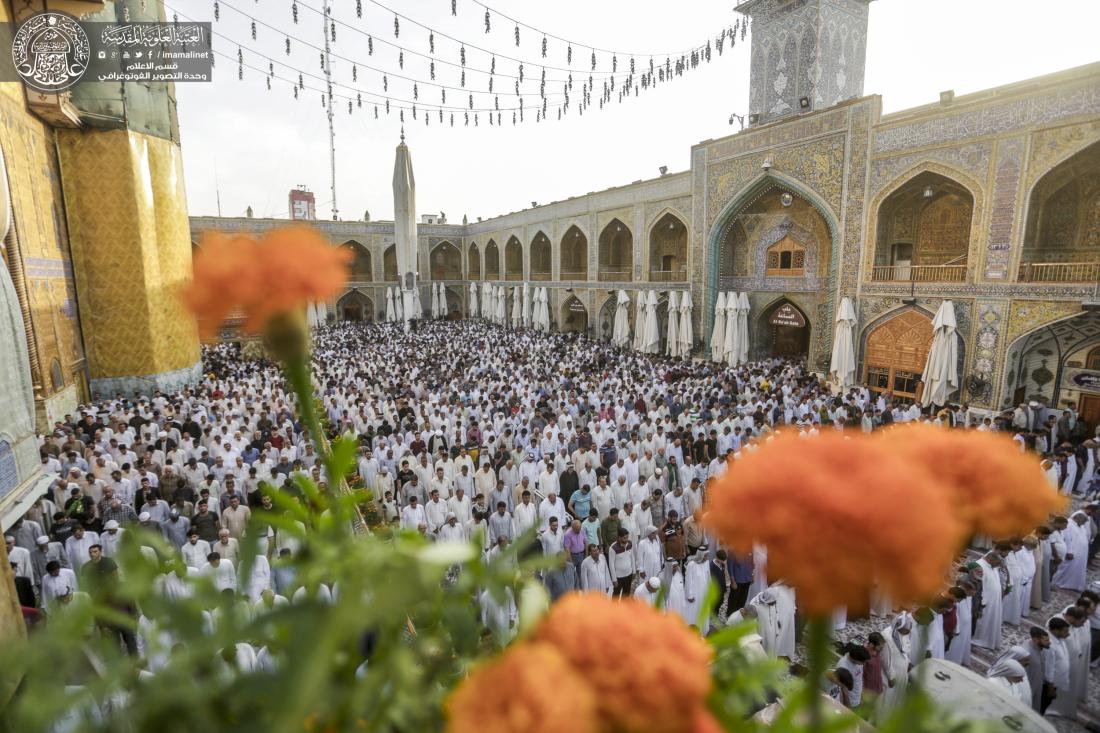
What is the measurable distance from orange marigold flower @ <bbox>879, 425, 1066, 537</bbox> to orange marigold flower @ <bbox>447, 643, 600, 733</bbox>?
662mm

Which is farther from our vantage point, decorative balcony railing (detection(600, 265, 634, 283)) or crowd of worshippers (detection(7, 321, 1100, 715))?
decorative balcony railing (detection(600, 265, 634, 283))

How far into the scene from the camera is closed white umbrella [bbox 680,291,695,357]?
760 inches

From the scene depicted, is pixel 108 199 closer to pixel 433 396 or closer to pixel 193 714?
pixel 433 396

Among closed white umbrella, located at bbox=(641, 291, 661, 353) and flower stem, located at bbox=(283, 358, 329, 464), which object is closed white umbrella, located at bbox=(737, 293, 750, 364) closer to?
closed white umbrella, located at bbox=(641, 291, 661, 353)

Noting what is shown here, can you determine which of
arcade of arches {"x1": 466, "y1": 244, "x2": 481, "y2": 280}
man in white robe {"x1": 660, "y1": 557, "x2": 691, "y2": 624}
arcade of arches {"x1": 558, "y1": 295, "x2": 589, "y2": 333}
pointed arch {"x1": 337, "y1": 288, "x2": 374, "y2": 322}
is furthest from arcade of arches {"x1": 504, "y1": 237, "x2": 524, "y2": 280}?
man in white robe {"x1": 660, "y1": 557, "x2": 691, "y2": 624}

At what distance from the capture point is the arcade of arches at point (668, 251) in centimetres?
2252

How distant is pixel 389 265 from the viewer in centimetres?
3647

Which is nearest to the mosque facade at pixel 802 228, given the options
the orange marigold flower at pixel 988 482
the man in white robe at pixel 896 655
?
the orange marigold flower at pixel 988 482

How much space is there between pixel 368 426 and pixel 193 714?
36.0ft

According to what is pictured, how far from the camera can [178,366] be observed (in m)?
14.9

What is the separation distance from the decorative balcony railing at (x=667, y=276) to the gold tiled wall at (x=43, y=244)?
18.3m

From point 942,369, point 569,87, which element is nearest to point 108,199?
point 569,87

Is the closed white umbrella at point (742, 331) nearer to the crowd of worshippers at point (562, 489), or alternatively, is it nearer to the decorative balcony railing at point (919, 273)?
the crowd of worshippers at point (562, 489)

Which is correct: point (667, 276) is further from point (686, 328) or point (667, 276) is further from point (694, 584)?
point (694, 584)
